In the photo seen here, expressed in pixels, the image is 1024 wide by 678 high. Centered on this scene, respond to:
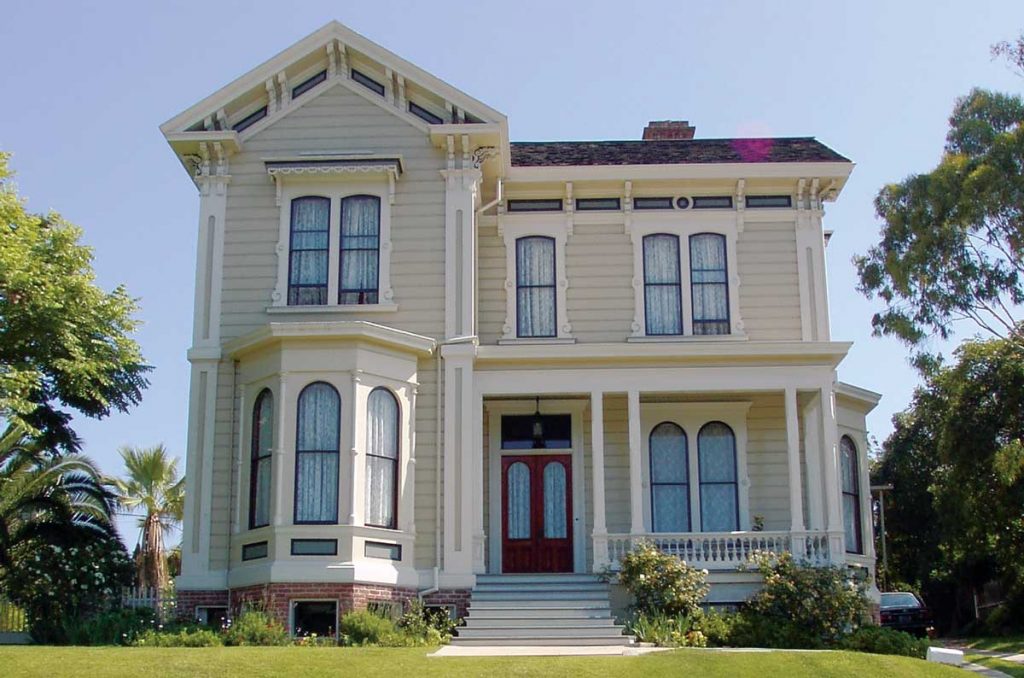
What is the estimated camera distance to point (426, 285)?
75.6ft

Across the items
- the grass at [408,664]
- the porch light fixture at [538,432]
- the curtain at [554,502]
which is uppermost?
the porch light fixture at [538,432]

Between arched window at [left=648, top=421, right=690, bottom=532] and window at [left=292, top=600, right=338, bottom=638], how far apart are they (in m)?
6.44

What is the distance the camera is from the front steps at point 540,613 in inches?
753

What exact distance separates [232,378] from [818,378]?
33.8 feet

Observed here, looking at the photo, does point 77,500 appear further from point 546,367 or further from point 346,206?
point 546,367

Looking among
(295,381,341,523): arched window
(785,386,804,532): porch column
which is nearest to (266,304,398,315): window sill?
(295,381,341,523): arched window

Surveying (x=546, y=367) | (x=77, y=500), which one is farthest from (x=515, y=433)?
(x=77, y=500)

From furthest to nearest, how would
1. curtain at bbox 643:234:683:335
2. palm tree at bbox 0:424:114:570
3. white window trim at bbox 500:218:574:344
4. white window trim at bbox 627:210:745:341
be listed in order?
curtain at bbox 643:234:683:335 < white window trim at bbox 627:210:745:341 < white window trim at bbox 500:218:574:344 < palm tree at bbox 0:424:114:570

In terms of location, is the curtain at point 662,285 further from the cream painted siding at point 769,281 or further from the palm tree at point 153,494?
the palm tree at point 153,494

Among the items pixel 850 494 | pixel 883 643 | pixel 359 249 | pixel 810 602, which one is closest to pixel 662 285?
pixel 850 494

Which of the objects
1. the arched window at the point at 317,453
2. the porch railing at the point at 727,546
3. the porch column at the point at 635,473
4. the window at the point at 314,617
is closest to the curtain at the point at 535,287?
the porch column at the point at 635,473

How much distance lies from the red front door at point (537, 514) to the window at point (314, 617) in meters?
4.25

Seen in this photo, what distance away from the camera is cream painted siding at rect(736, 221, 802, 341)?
24562mm

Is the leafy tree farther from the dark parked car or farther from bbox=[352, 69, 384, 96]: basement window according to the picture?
the dark parked car
